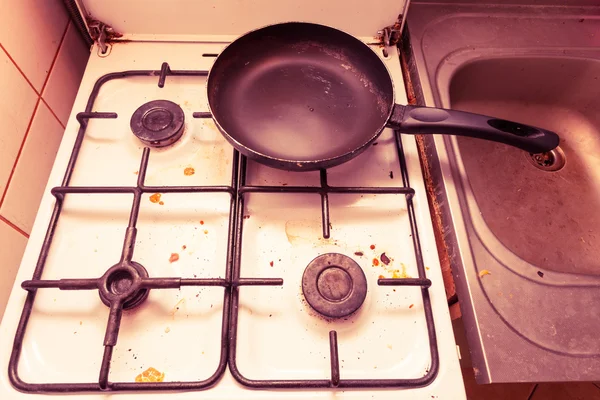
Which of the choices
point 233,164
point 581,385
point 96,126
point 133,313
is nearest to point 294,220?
point 233,164

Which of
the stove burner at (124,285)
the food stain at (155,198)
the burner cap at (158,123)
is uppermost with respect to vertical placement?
the burner cap at (158,123)

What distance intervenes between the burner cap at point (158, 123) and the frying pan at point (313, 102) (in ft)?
0.21

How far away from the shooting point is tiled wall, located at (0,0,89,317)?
506 mm

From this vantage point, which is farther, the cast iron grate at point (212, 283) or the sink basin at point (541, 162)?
the sink basin at point (541, 162)

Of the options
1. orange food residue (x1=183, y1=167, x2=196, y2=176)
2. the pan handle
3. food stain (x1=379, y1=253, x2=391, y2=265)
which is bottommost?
food stain (x1=379, y1=253, x2=391, y2=265)

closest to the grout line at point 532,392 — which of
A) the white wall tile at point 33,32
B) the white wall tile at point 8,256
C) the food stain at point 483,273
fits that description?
the food stain at point 483,273

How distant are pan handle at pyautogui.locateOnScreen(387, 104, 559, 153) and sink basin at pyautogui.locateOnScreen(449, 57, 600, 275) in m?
0.17

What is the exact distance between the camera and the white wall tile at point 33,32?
1.69ft

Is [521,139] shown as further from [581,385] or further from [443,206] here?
[581,385]

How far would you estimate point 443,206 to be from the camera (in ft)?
1.76

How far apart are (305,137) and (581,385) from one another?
0.88 meters

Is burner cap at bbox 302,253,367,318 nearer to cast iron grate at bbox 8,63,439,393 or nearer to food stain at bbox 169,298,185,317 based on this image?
cast iron grate at bbox 8,63,439,393

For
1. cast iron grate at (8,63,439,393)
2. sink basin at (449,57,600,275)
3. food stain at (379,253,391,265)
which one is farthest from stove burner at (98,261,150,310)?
sink basin at (449,57,600,275)

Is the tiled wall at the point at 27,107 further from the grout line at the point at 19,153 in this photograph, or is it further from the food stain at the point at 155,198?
the food stain at the point at 155,198
